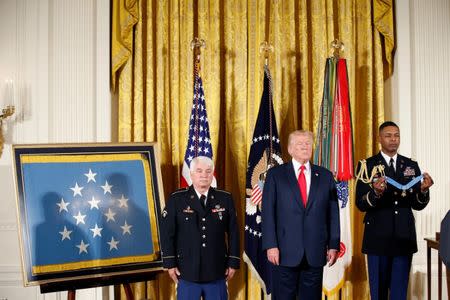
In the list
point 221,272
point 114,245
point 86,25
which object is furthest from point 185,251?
point 86,25

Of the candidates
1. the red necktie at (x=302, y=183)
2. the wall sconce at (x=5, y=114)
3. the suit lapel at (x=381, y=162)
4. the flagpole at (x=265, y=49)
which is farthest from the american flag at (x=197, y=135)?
the wall sconce at (x=5, y=114)

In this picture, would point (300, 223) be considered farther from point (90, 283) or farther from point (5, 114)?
point (5, 114)

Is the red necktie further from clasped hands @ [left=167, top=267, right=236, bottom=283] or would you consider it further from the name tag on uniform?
the name tag on uniform

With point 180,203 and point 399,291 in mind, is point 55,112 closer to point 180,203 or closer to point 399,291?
point 180,203

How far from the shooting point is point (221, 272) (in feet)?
12.4

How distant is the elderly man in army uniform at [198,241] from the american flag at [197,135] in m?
1.12

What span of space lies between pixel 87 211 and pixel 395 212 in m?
2.31

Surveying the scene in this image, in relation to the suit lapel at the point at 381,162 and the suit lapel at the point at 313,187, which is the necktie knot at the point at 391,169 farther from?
the suit lapel at the point at 313,187

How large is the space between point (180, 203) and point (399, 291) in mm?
1776

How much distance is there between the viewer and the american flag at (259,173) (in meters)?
4.91

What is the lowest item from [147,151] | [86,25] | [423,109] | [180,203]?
[180,203]

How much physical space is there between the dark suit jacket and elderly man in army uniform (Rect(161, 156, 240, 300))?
1.04ft

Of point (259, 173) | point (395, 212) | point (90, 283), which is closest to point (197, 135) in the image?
point (259, 173)

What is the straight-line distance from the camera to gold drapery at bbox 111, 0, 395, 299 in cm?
550
